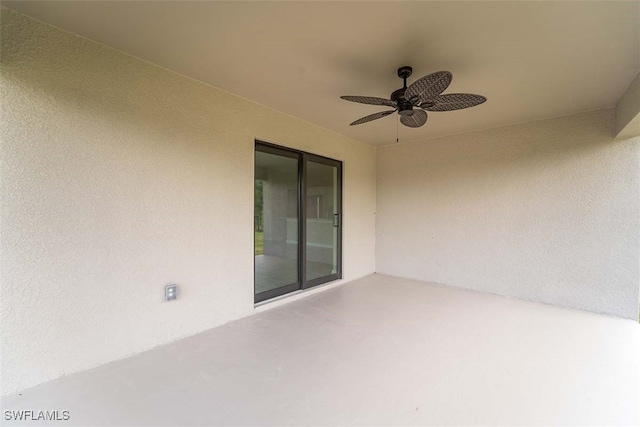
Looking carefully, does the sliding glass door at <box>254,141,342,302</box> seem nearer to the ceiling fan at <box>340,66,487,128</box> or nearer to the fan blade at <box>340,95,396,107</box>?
the fan blade at <box>340,95,396,107</box>

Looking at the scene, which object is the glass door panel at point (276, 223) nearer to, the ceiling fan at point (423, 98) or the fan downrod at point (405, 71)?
the ceiling fan at point (423, 98)

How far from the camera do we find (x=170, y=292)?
2320 millimetres

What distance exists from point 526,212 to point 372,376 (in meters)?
3.11

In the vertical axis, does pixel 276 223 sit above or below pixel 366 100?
below

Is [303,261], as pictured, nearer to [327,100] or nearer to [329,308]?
[329,308]

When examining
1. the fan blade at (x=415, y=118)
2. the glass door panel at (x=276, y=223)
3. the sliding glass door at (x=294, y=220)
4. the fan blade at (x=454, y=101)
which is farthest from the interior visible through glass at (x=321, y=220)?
the fan blade at (x=454, y=101)

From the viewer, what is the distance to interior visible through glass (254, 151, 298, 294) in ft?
10.3

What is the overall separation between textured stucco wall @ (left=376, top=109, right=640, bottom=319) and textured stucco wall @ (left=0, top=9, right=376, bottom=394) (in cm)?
283

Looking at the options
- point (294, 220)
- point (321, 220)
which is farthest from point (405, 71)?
point (321, 220)

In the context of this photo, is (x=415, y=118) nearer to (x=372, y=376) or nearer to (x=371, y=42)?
(x=371, y=42)

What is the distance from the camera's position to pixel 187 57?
209cm

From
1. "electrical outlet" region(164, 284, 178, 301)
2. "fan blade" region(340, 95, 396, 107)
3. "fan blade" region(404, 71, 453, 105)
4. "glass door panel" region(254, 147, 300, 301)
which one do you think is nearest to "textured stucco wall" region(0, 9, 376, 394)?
"electrical outlet" region(164, 284, 178, 301)

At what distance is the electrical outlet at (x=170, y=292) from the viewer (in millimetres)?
2303

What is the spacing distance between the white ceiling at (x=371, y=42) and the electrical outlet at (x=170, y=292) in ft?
6.20
